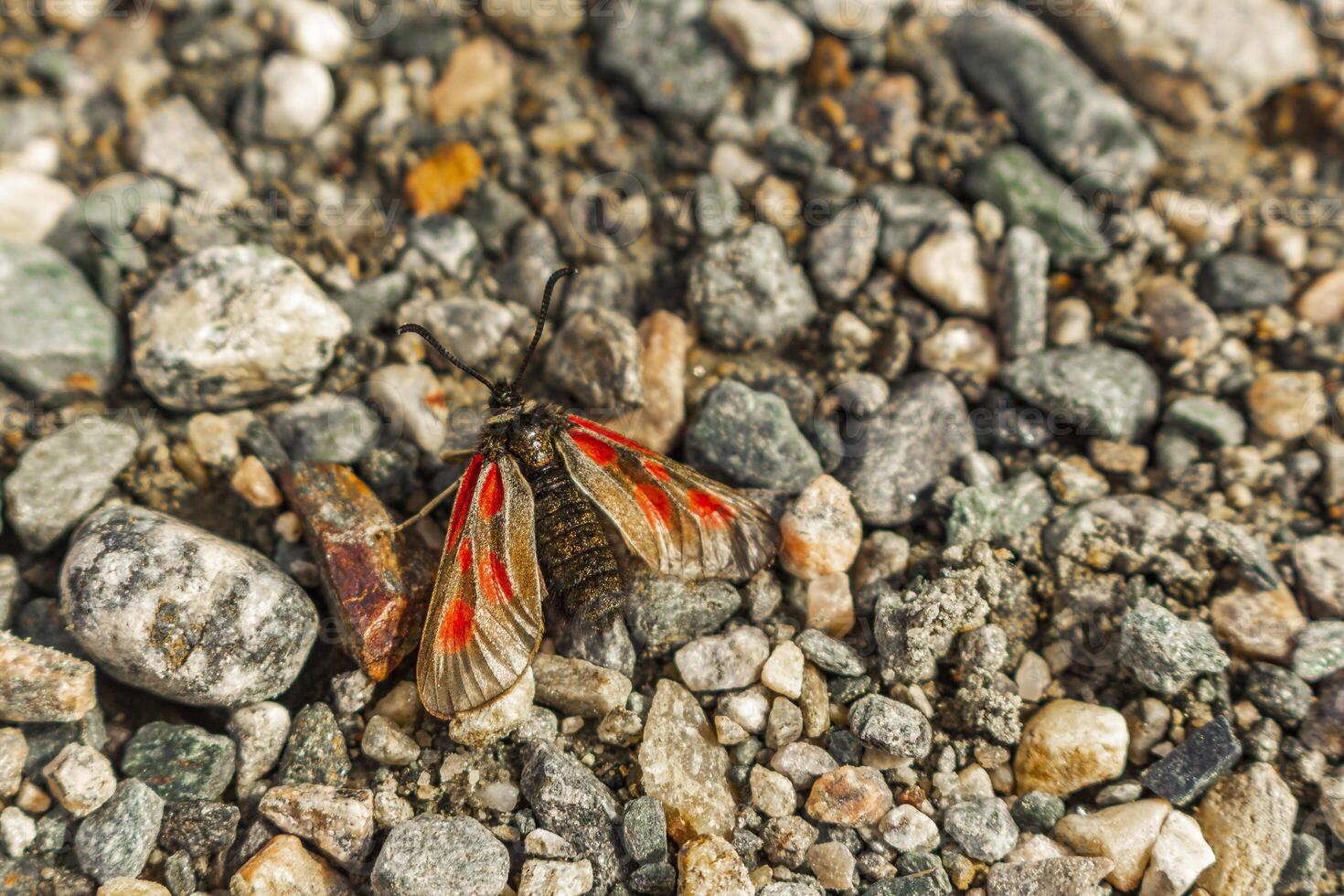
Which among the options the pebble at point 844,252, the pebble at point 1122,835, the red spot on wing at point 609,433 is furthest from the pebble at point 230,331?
the pebble at point 1122,835

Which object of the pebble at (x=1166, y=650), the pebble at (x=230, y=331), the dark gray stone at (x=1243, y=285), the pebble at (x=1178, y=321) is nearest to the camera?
the pebble at (x=1166, y=650)

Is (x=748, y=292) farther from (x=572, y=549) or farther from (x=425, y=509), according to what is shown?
(x=425, y=509)

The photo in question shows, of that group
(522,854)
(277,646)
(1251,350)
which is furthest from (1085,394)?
(277,646)

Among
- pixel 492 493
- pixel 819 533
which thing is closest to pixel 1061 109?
pixel 819 533

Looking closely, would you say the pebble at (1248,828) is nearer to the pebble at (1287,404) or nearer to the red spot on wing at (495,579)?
the pebble at (1287,404)

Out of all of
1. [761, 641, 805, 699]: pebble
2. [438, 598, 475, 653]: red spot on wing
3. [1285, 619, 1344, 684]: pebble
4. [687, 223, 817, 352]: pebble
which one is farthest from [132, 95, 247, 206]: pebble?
[1285, 619, 1344, 684]: pebble

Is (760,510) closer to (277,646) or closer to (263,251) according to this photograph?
(277,646)

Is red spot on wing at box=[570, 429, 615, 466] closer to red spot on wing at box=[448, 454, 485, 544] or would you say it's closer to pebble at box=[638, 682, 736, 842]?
red spot on wing at box=[448, 454, 485, 544]
